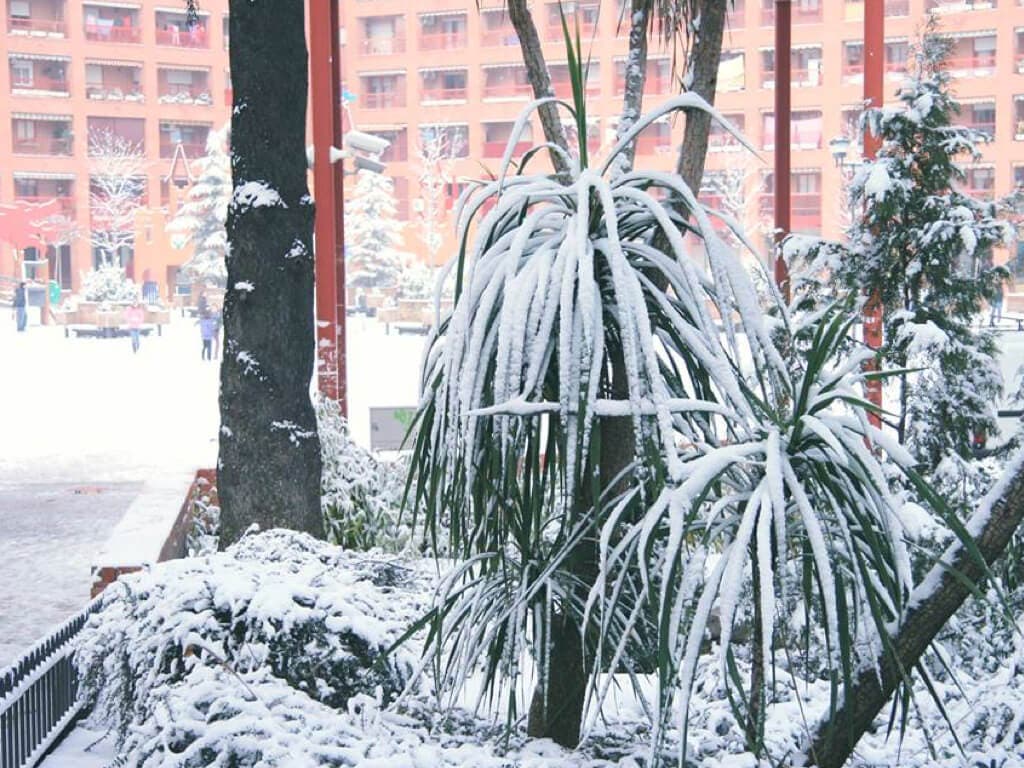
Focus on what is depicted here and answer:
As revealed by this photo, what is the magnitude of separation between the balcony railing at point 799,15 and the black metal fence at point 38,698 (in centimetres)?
5517

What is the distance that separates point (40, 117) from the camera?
203ft

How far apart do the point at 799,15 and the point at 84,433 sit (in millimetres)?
46079

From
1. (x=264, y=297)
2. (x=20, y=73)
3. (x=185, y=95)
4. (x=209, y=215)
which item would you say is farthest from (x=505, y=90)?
(x=264, y=297)

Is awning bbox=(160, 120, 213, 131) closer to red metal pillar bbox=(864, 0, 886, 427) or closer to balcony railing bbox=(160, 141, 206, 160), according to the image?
balcony railing bbox=(160, 141, 206, 160)

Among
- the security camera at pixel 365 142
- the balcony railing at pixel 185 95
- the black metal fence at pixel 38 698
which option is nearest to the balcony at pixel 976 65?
the balcony railing at pixel 185 95

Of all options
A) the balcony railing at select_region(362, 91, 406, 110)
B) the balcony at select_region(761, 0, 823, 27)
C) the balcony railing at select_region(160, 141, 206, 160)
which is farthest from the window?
the balcony at select_region(761, 0, 823, 27)

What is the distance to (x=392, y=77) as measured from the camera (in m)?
63.7

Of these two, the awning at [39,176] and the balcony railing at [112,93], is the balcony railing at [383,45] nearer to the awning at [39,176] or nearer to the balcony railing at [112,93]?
the balcony railing at [112,93]

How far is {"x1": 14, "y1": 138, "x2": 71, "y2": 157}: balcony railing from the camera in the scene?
61.5 meters

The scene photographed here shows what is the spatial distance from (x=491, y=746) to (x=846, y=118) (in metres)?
56.7

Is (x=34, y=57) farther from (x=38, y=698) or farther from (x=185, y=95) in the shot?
(x=38, y=698)

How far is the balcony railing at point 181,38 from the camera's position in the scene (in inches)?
2530

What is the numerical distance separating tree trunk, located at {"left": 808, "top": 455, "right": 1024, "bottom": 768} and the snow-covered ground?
504 cm

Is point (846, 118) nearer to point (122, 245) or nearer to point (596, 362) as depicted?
point (122, 245)
